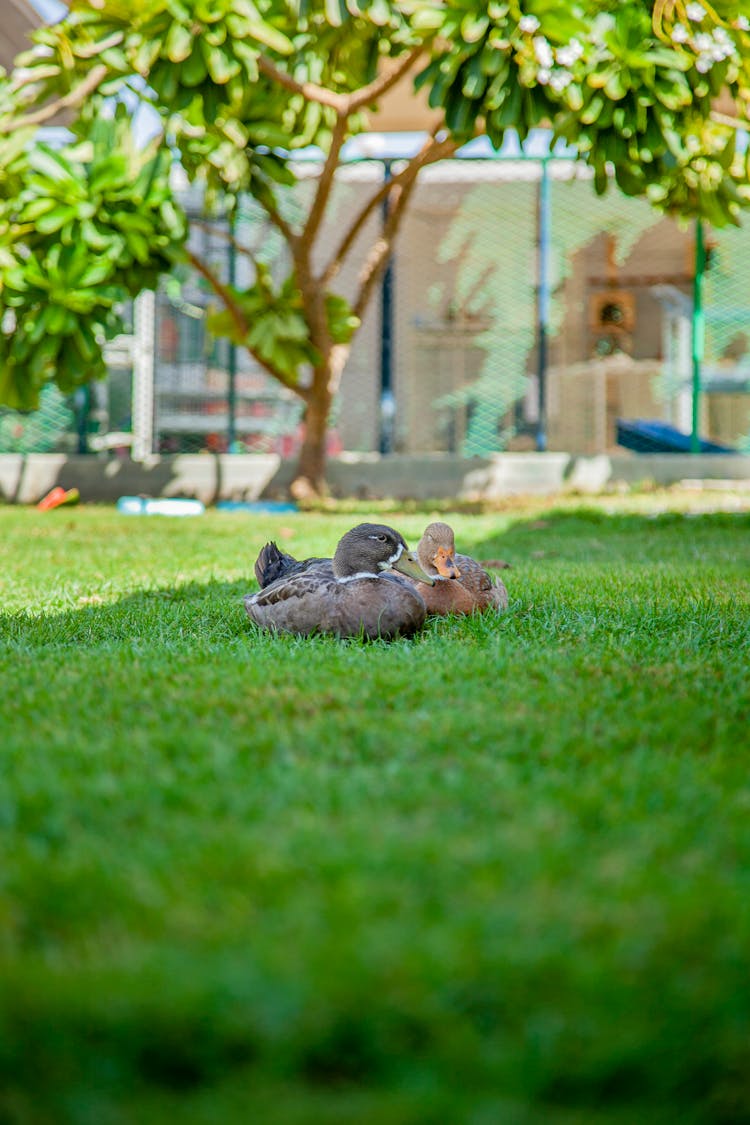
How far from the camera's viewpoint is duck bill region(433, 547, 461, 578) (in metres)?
3.52

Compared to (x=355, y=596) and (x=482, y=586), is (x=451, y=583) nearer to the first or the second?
(x=482, y=586)

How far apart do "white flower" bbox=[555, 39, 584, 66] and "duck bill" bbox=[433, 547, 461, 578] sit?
4059 mm

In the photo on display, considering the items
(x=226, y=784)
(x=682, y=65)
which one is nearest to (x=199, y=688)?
(x=226, y=784)

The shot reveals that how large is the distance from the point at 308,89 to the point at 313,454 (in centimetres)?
316

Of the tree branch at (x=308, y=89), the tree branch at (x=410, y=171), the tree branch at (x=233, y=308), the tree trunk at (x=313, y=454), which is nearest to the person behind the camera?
the tree branch at (x=308, y=89)

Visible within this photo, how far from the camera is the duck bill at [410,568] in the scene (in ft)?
11.1

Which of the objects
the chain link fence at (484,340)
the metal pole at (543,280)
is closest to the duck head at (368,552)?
the chain link fence at (484,340)

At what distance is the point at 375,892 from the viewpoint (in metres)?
1.35

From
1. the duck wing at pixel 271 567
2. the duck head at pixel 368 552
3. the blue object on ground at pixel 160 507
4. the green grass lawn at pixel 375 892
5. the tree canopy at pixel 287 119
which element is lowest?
the green grass lawn at pixel 375 892

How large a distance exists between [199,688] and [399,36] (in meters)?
6.36

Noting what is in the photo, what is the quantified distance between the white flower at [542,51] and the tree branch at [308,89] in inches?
71.8

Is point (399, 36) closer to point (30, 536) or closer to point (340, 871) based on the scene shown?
point (30, 536)

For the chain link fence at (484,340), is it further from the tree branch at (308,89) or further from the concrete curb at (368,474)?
the tree branch at (308,89)

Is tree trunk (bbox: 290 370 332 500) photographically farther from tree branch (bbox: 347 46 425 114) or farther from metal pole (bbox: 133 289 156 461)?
tree branch (bbox: 347 46 425 114)
